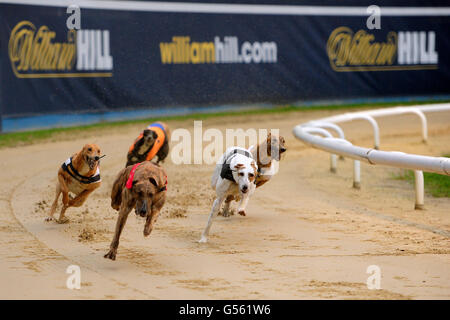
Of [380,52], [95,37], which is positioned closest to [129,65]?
[95,37]

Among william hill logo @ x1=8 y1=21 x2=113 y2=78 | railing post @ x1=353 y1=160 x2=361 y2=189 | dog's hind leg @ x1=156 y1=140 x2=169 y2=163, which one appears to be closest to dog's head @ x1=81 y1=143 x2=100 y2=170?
dog's hind leg @ x1=156 y1=140 x2=169 y2=163

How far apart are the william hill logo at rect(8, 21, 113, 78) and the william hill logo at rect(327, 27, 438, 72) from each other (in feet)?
16.5

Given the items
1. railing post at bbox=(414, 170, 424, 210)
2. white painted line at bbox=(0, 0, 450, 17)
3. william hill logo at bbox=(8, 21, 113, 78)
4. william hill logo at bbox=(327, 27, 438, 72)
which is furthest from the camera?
william hill logo at bbox=(327, 27, 438, 72)

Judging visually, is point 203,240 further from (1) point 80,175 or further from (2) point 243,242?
(1) point 80,175

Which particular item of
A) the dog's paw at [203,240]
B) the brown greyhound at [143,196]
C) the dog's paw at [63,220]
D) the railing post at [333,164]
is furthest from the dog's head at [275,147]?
the railing post at [333,164]

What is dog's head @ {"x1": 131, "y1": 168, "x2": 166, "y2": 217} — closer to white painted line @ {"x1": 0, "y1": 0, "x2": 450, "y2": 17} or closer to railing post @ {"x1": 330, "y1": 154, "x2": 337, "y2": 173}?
railing post @ {"x1": 330, "y1": 154, "x2": 337, "y2": 173}

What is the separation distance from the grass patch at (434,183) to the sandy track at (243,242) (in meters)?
0.22

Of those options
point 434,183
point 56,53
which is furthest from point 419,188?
point 56,53

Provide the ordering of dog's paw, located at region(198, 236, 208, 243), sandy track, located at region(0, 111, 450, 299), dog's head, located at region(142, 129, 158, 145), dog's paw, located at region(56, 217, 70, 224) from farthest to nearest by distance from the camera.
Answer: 1. dog's head, located at region(142, 129, 158, 145)
2. dog's paw, located at region(56, 217, 70, 224)
3. dog's paw, located at region(198, 236, 208, 243)
4. sandy track, located at region(0, 111, 450, 299)

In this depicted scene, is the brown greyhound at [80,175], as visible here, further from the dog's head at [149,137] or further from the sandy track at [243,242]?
the dog's head at [149,137]

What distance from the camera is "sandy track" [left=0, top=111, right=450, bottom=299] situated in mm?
4371

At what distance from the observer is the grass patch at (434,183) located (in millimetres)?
7857

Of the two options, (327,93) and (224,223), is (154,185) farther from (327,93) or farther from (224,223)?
(327,93)

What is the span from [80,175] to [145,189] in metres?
1.55
